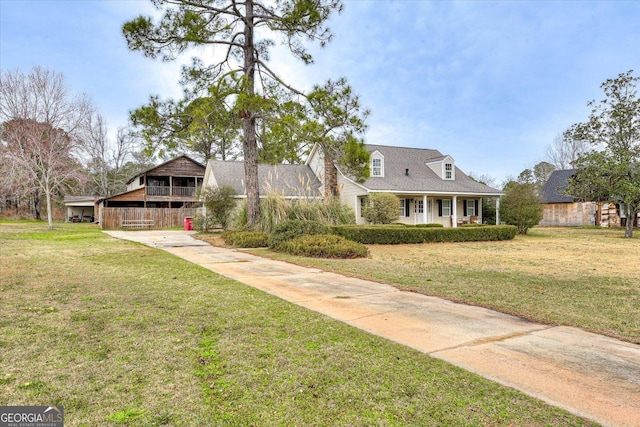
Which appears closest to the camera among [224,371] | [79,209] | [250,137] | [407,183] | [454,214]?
[224,371]

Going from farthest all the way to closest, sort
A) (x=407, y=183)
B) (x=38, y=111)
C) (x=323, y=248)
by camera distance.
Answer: (x=38, y=111) → (x=407, y=183) → (x=323, y=248)

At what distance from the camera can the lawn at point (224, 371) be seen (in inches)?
85.5

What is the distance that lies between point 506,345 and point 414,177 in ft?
69.7

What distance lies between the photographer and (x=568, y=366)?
290 centimetres

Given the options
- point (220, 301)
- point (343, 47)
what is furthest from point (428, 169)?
point (220, 301)

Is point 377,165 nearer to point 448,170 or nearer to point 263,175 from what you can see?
point 448,170

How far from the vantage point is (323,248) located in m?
10.4

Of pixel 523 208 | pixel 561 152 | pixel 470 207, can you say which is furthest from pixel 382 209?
pixel 561 152

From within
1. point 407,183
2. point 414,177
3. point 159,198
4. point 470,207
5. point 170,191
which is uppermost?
point 414,177

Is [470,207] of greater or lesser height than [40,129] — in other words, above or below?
below

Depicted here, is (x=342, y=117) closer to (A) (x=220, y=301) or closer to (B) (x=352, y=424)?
(A) (x=220, y=301)

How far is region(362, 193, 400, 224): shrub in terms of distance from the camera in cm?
1814

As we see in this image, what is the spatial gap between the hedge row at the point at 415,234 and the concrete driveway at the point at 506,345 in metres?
7.73

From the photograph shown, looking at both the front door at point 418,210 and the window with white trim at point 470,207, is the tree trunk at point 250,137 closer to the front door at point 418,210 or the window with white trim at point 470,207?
the front door at point 418,210
